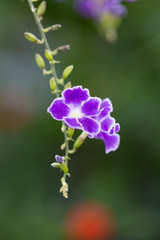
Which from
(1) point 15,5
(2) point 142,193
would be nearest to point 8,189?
(2) point 142,193

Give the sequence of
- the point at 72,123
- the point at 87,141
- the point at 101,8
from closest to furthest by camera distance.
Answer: the point at 72,123, the point at 101,8, the point at 87,141

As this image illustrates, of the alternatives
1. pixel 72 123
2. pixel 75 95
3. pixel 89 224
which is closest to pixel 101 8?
pixel 75 95

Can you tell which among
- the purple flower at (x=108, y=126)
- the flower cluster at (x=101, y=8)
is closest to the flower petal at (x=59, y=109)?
the purple flower at (x=108, y=126)

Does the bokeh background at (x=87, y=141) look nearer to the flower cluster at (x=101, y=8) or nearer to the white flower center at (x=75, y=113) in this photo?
the flower cluster at (x=101, y=8)

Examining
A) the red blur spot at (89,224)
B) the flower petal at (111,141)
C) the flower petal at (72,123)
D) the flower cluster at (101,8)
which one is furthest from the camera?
the red blur spot at (89,224)

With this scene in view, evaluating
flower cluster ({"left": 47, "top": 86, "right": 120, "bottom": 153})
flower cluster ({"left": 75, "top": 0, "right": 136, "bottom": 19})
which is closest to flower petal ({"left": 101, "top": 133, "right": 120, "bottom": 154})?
flower cluster ({"left": 47, "top": 86, "right": 120, "bottom": 153})

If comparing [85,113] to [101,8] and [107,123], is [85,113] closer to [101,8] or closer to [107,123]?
[107,123]

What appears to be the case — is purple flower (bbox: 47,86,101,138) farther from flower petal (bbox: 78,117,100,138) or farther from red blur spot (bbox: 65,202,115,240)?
red blur spot (bbox: 65,202,115,240)
